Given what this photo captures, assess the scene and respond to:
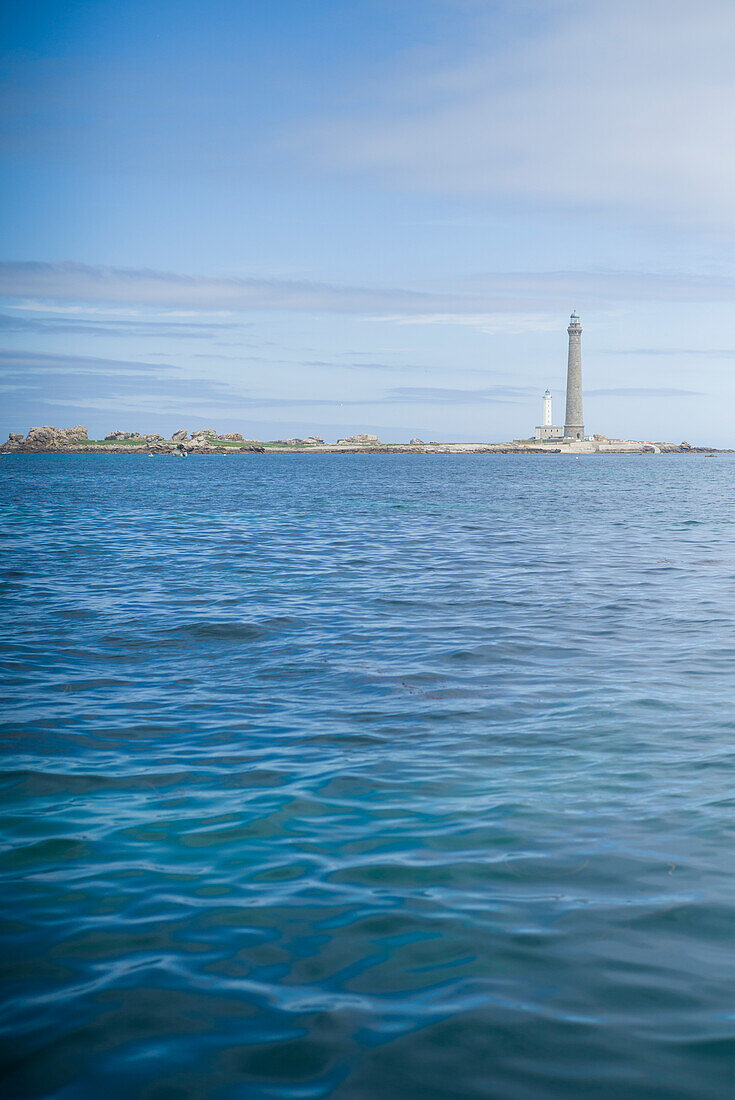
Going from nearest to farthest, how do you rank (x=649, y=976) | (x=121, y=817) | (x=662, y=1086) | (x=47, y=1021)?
(x=662, y=1086), (x=47, y=1021), (x=649, y=976), (x=121, y=817)

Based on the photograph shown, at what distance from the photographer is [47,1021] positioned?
375cm

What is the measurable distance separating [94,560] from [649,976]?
20010 mm

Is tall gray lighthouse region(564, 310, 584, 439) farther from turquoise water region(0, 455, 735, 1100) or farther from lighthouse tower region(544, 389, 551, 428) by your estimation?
turquoise water region(0, 455, 735, 1100)

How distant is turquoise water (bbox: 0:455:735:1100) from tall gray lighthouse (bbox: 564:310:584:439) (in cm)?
16576

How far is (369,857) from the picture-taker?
5.29m

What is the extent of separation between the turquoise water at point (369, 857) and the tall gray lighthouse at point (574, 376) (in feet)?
544

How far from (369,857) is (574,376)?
175m

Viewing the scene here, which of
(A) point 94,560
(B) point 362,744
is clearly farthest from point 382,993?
(A) point 94,560

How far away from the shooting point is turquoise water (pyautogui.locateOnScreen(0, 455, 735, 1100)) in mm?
3557

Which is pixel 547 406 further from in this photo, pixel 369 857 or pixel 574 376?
pixel 369 857

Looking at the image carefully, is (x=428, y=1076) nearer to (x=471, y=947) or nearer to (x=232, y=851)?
(x=471, y=947)

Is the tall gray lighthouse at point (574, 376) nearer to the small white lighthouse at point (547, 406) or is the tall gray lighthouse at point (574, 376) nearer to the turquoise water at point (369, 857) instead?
the small white lighthouse at point (547, 406)

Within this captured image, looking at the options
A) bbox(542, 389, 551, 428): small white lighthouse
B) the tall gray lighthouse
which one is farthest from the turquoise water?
bbox(542, 389, 551, 428): small white lighthouse

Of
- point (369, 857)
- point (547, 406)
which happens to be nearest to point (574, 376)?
point (547, 406)
